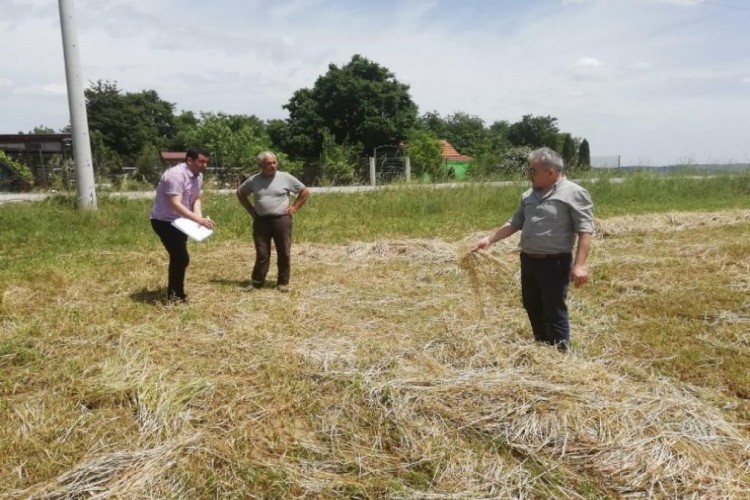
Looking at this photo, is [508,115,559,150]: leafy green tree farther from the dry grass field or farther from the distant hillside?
the dry grass field

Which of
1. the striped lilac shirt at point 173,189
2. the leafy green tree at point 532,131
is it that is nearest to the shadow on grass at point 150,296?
the striped lilac shirt at point 173,189

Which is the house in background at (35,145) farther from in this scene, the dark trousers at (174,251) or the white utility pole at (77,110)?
the dark trousers at (174,251)

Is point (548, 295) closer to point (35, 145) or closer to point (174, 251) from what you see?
point (174, 251)

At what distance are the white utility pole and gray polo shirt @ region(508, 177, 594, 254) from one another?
9861 mm

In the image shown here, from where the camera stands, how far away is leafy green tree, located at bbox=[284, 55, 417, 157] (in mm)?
30922

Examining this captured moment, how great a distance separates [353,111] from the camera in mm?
31516

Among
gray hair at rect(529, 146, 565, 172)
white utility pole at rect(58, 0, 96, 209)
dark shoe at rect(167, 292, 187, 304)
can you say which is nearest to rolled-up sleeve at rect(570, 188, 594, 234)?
gray hair at rect(529, 146, 565, 172)

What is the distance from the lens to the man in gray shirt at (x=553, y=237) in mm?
3344

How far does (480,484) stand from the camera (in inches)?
95.7

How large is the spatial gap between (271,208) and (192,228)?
3.53 feet

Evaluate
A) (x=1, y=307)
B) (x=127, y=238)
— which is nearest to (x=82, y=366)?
(x=1, y=307)

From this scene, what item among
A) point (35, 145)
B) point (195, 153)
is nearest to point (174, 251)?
point (195, 153)

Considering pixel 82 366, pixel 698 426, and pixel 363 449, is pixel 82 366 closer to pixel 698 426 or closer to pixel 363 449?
pixel 363 449

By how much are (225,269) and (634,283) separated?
4.83m
